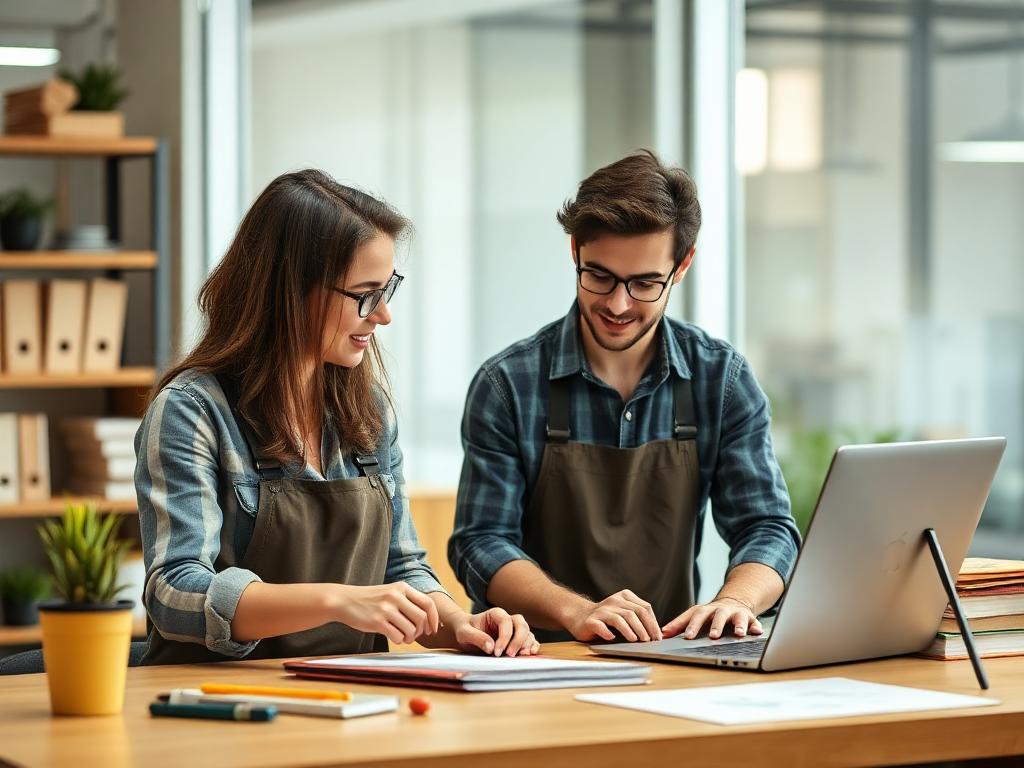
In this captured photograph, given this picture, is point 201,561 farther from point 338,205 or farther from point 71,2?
point 71,2

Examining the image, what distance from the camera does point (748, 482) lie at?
2594 millimetres

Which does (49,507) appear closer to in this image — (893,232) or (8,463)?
(8,463)

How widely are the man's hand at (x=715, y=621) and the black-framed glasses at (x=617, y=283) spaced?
53 centimetres

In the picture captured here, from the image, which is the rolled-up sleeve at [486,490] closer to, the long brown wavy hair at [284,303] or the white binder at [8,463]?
the long brown wavy hair at [284,303]

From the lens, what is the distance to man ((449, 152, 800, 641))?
97.3 inches

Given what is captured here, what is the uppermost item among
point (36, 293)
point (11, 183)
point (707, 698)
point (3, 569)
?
point (11, 183)

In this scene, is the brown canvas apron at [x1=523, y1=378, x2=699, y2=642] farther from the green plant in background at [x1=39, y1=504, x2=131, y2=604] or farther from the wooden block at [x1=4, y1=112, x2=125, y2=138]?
the wooden block at [x1=4, y1=112, x2=125, y2=138]

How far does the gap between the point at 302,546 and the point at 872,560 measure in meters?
0.77

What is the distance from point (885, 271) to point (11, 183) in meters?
3.18

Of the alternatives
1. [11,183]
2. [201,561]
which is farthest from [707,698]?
[11,183]

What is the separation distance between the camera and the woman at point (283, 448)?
201 cm

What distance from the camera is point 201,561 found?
1.99 meters

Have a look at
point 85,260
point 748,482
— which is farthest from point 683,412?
point 85,260

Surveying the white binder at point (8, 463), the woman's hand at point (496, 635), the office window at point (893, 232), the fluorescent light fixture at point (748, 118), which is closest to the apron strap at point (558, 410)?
the woman's hand at point (496, 635)
